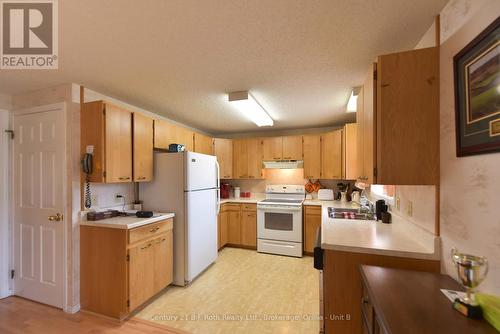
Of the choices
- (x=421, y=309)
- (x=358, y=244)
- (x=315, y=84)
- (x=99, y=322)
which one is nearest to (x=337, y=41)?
(x=315, y=84)

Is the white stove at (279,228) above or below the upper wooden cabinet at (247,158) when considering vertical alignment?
below

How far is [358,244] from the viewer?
5.08ft

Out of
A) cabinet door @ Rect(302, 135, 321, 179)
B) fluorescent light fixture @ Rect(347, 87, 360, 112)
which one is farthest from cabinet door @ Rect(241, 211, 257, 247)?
fluorescent light fixture @ Rect(347, 87, 360, 112)

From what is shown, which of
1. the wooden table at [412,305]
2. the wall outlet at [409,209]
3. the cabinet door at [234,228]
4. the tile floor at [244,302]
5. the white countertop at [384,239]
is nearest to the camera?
the wooden table at [412,305]

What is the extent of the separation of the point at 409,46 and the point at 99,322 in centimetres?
358

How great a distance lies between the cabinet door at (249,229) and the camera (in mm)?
4016

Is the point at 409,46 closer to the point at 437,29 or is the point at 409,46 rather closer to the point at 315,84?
the point at 437,29

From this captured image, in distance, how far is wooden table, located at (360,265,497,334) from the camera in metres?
0.77

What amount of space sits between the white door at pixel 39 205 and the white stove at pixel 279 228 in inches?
108

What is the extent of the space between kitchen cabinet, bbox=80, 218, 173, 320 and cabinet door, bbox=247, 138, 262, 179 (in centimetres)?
242

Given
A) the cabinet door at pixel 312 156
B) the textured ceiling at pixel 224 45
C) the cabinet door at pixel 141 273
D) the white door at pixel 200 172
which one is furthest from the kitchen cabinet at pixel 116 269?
the cabinet door at pixel 312 156

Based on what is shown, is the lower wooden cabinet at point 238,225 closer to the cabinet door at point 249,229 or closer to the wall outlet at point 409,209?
the cabinet door at point 249,229

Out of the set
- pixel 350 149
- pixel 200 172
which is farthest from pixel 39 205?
pixel 350 149

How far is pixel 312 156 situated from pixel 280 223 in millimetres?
1380
